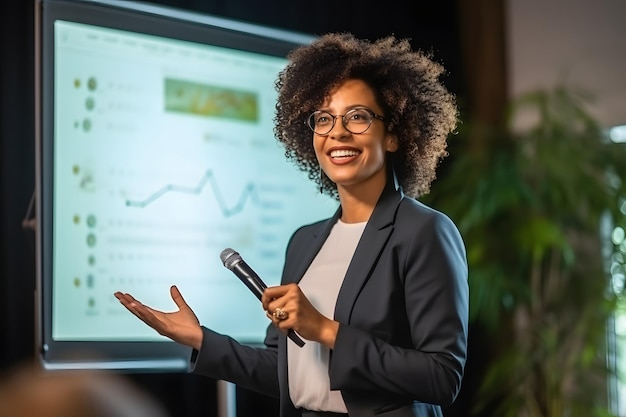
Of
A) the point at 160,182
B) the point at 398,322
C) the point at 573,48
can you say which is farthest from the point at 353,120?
the point at 573,48

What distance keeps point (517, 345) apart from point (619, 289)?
18.4 inches

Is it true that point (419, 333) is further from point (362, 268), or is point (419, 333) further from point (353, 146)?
point (353, 146)

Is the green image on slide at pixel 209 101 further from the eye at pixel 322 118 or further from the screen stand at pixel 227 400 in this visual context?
the eye at pixel 322 118

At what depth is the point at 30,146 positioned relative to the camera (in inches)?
120

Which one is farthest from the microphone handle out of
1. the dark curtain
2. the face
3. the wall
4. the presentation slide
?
the wall

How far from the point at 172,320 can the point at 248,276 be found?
0.55 ft

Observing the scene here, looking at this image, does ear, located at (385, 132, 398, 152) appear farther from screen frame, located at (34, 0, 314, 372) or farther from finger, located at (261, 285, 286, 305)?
screen frame, located at (34, 0, 314, 372)

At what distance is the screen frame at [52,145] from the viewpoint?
2641 millimetres

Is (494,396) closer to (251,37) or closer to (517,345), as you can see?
(517,345)

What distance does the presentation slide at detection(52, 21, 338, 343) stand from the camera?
2.74 metres

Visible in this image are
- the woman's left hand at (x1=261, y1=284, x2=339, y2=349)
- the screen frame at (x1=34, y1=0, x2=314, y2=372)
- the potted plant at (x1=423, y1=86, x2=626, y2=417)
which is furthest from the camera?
the potted plant at (x1=423, y1=86, x2=626, y2=417)

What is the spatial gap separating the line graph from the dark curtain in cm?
35

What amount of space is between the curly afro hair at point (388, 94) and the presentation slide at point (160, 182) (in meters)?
1.20

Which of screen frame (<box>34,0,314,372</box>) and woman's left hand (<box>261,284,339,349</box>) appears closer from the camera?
woman's left hand (<box>261,284,339,349</box>)
